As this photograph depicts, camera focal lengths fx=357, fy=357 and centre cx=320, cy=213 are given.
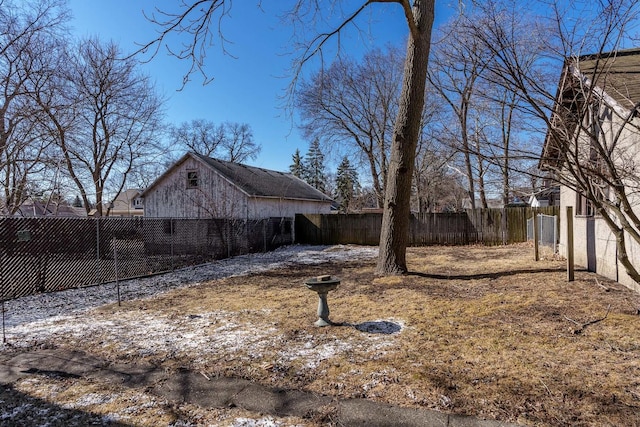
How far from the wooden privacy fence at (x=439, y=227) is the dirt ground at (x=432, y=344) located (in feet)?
30.4

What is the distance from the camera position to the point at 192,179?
18.9 meters

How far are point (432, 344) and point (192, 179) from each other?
17273 mm

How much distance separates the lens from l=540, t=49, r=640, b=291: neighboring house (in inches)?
140

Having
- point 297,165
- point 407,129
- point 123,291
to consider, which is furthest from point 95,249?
point 297,165

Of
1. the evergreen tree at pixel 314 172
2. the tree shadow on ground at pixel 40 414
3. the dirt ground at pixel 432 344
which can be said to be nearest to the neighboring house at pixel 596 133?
the dirt ground at pixel 432 344

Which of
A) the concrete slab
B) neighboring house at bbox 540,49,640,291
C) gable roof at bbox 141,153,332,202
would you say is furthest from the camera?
gable roof at bbox 141,153,332,202

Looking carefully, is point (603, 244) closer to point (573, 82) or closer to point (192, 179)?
point (573, 82)

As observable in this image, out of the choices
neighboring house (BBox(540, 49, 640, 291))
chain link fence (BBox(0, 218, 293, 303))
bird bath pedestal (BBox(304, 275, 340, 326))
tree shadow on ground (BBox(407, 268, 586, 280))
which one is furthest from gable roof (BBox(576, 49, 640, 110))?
chain link fence (BBox(0, 218, 293, 303))

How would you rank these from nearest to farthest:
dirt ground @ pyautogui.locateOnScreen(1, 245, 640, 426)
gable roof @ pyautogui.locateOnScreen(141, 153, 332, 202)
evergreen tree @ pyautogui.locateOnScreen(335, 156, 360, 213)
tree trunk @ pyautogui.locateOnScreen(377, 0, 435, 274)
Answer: dirt ground @ pyautogui.locateOnScreen(1, 245, 640, 426) < tree trunk @ pyautogui.locateOnScreen(377, 0, 435, 274) < gable roof @ pyautogui.locateOnScreen(141, 153, 332, 202) < evergreen tree @ pyautogui.locateOnScreen(335, 156, 360, 213)

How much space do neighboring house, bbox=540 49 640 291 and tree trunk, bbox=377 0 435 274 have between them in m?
2.65

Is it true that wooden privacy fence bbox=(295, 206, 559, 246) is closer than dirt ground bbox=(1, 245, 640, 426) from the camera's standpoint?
No

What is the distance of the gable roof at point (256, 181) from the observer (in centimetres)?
1836

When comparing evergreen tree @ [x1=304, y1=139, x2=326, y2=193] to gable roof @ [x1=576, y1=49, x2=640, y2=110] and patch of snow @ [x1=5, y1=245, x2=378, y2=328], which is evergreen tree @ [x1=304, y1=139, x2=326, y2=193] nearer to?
patch of snow @ [x1=5, y1=245, x2=378, y2=328]

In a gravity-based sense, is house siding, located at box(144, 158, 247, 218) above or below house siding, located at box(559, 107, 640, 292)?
above
